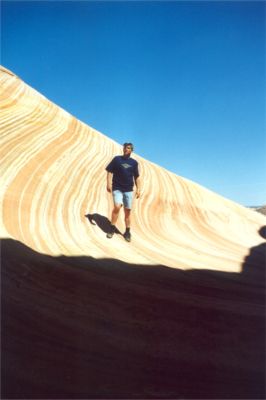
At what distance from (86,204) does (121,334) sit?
4848mm

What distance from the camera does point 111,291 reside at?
3.65 metres

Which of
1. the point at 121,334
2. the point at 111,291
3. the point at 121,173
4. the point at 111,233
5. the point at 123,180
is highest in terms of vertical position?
the point at 121,173

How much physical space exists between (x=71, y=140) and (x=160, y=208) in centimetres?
305

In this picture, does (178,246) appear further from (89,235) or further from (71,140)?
(71,140)

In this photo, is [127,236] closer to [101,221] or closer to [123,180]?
[101,221]

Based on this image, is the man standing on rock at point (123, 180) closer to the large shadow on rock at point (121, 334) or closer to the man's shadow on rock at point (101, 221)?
the man's shadow on rock at point (101, 221)

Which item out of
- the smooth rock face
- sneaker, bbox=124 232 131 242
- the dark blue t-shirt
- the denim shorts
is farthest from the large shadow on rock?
the dark blue t-shirt

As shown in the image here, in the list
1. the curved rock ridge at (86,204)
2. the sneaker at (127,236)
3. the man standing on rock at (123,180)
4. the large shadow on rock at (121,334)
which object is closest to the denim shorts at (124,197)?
the man standing on rock at (123,180)

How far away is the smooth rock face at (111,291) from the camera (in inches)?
91.0

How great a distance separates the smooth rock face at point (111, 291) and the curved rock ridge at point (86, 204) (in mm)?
39

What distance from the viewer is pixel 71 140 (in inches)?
373

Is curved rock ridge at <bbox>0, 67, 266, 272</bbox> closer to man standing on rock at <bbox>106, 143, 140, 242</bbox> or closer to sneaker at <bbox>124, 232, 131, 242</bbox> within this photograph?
sneaker at <bbox>124, 232, 131, 242</bbox>

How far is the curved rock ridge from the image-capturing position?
218 inches

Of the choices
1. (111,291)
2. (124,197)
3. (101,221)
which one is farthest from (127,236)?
(111,291)
